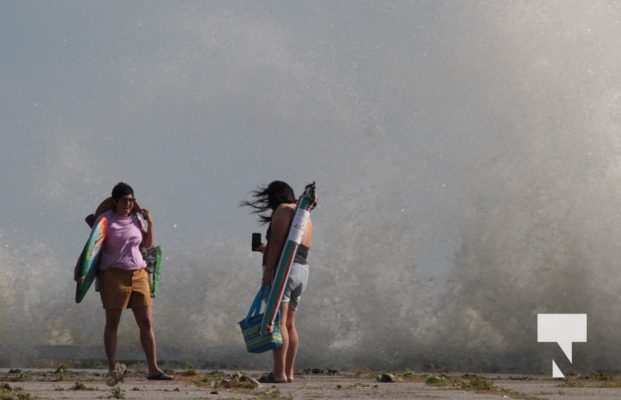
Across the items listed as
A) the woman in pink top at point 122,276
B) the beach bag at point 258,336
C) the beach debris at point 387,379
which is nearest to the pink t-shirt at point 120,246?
the woman in pink top at point 122,276

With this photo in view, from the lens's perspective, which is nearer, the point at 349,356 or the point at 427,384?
the point at 427,384

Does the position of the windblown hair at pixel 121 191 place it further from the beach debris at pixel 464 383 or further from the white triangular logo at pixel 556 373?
the white triangular logo at pixel 556 373

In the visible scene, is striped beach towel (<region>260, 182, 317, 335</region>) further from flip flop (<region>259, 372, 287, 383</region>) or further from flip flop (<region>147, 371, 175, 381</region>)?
flip flop (<region>147, 371, 175, 381</region>)

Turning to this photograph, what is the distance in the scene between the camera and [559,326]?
58.7 feet

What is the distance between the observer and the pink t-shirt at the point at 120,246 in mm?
11195

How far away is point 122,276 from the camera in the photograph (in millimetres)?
11211

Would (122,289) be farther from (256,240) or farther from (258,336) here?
(258,336)

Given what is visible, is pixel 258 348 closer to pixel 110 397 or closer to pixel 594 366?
pixel 110 397

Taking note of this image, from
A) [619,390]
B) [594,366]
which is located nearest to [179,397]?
[619,390]

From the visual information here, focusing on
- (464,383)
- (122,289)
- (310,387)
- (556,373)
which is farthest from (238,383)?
(556,373)

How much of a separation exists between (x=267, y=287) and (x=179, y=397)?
7.40 ft

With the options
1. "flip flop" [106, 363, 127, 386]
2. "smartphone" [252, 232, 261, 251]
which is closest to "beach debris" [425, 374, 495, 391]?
"smartphone" [252, 232, 261, 251]

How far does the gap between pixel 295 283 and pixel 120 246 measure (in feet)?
5.88

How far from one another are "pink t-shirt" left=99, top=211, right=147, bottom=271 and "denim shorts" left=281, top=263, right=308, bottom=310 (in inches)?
61.9
